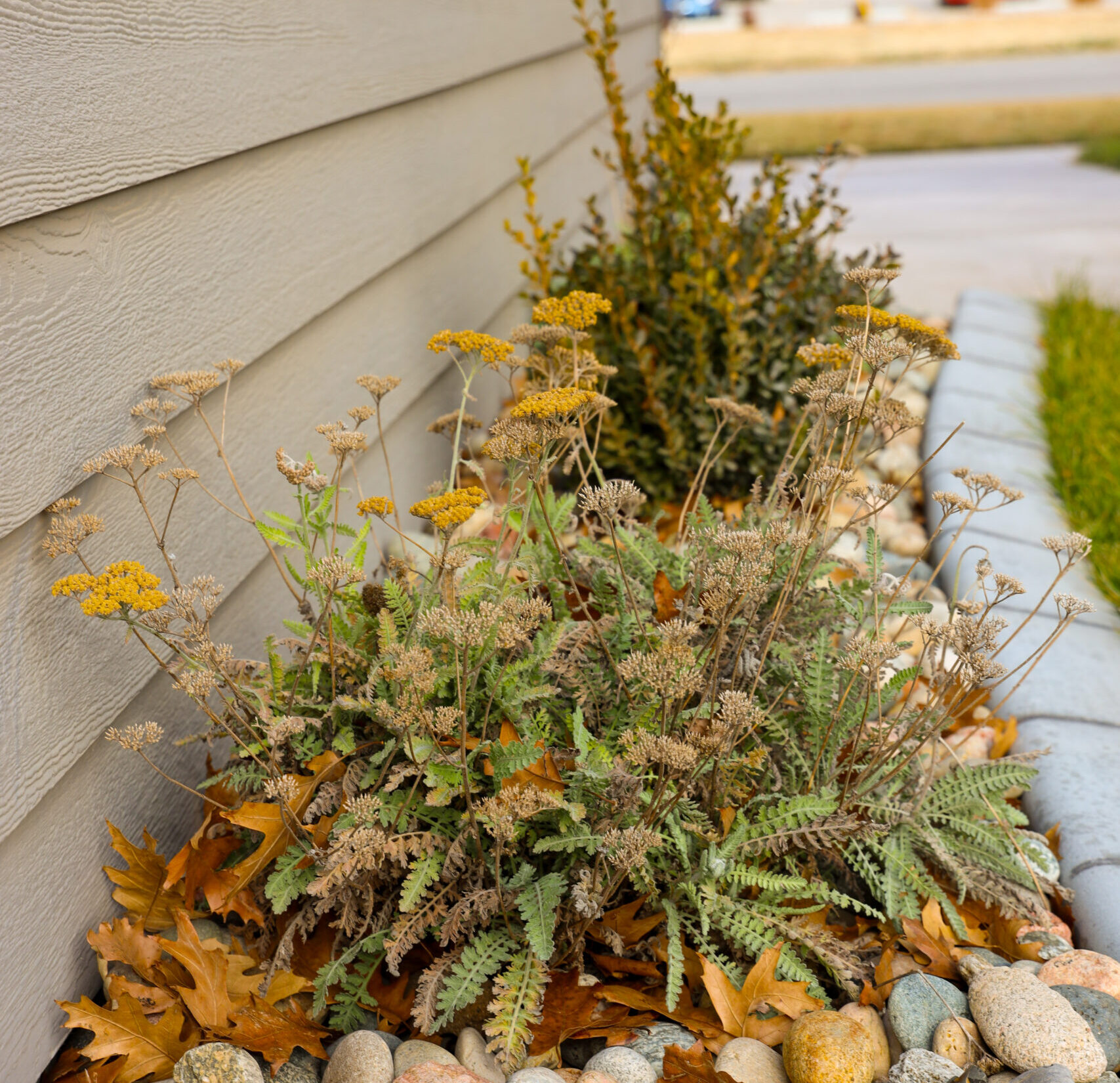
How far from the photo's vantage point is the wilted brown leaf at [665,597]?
2254mm

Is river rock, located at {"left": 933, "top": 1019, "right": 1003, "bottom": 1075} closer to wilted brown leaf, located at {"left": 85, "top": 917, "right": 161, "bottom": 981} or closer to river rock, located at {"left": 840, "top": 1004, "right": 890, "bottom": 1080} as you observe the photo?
river rock, located at {"left": 840, "top": 1004, "right": 890, "bottom": 1080}

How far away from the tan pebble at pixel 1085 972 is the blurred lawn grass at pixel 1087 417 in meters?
1.44

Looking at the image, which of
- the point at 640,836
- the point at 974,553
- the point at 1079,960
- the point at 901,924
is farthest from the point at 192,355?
the point at 974,553

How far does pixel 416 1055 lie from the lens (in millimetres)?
1626

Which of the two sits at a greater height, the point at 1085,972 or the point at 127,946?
the point at 127,946

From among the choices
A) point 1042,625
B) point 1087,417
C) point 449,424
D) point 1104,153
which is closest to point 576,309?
point 449,424

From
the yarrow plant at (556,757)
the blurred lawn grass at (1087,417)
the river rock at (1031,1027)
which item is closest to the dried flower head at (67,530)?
the yarrow plant at (556,757)

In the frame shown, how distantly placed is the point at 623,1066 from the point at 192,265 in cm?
169

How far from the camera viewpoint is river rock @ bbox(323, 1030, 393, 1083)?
1.55 meters

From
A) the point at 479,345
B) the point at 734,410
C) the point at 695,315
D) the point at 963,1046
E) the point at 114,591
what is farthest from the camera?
the point at 695,315

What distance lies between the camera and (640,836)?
149cm

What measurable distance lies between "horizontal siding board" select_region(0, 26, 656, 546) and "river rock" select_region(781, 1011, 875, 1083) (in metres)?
1.51

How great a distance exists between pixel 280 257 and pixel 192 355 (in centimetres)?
43

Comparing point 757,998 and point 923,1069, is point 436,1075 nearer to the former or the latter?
point 757,998
